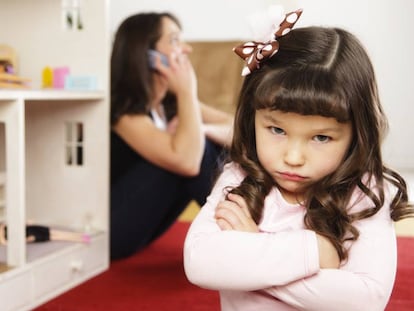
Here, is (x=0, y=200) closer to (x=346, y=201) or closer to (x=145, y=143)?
(x=145, y=143)

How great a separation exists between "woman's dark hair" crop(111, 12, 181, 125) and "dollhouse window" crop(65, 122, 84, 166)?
10 centimetres

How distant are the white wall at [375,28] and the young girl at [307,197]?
97 cm

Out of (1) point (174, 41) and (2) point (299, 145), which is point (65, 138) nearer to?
(1) point (174, 41)

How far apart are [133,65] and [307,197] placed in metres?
0.95

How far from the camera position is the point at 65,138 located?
1665mm

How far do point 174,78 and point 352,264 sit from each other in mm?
985

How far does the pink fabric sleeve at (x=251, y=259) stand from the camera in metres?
0.78

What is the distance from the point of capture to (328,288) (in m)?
0.79

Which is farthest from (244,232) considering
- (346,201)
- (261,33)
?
(261,33)

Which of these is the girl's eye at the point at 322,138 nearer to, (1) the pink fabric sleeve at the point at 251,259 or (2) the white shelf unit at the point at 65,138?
(1) the pink fabric sleeve at the point at 251,259

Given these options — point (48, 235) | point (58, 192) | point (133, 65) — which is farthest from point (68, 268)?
point (133, 65)

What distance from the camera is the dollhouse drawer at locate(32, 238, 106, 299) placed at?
4.53 feet

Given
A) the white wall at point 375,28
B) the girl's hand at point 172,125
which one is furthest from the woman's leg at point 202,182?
the white wall at point 375,28

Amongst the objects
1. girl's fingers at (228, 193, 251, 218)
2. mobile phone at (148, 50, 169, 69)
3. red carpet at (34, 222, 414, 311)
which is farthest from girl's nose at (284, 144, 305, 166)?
mobile phone at (148, 50, 169, 69)
